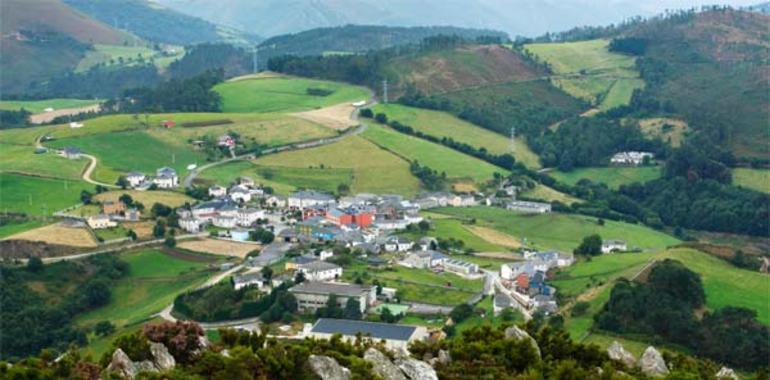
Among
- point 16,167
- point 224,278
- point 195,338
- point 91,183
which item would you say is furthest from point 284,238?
point 195,338

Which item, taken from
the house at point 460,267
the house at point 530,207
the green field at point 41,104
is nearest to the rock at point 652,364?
the house at point 460,267

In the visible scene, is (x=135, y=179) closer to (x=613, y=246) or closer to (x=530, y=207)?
(x=530, y=207)

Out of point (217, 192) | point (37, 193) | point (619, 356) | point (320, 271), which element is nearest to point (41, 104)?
point (37, 193)

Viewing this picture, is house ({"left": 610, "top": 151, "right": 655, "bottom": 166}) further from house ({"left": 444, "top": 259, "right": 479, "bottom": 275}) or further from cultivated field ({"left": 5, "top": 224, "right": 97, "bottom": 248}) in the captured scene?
cultivated field ({"left": 5, "top": 224, "right": 97, "bottom": 248})

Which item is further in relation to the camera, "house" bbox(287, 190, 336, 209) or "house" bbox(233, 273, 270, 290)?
"house" bbox(287, 190, 336, 209)

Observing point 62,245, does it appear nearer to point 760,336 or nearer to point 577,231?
point 577,231

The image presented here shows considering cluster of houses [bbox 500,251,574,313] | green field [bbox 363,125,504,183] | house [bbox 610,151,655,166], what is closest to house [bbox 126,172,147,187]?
green field [bbox 363,125,504,183]
